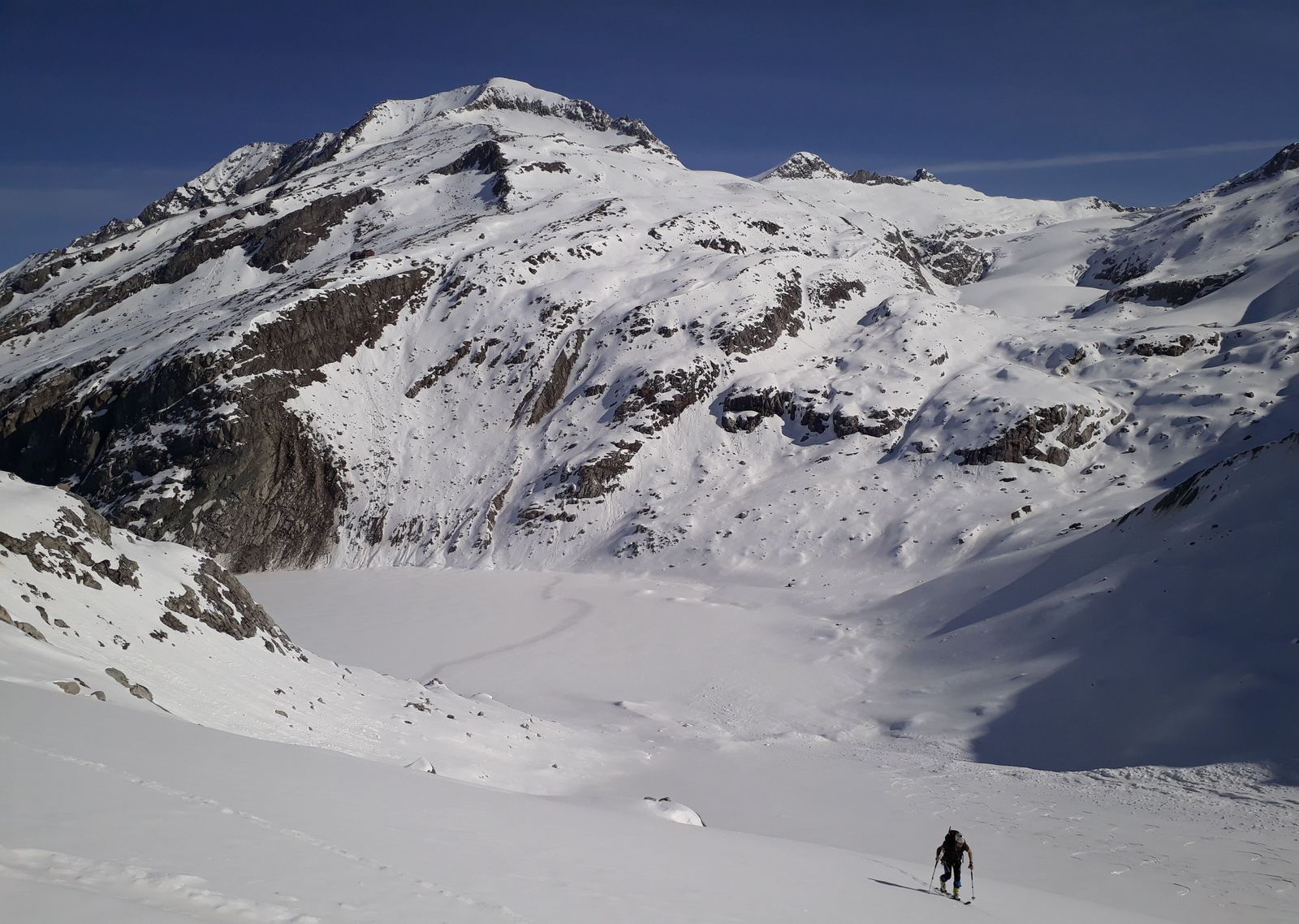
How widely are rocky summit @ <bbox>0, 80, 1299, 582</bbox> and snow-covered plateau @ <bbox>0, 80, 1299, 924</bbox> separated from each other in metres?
0.40

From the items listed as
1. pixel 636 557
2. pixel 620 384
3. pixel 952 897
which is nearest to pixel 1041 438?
pixel 636 557

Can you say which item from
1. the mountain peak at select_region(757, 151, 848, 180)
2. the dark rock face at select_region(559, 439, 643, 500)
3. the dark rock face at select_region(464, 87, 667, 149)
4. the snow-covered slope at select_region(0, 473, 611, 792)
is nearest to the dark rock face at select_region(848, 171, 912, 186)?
the mountain peak at select_region(757, 151, 848, 180)

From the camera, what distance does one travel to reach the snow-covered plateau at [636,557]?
363 inches

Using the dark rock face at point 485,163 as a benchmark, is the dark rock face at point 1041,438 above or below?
below

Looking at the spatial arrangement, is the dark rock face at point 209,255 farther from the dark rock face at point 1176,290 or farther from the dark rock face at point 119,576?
the dark rock face at point 1176,290

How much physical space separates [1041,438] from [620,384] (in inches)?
1243

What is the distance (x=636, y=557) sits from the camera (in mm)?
51594

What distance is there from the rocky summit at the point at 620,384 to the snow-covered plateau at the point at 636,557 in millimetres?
397

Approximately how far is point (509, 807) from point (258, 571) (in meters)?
50.6

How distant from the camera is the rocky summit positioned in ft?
167

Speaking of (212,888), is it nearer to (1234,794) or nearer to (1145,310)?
(1234,794)

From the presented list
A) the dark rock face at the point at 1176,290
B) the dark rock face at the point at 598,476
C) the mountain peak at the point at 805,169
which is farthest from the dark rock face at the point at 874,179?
the dark rock face at the point at 598,476

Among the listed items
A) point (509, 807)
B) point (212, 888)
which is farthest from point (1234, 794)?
point (212, 888)

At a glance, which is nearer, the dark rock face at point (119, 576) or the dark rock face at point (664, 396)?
the dark rock face at point (119, 576)
